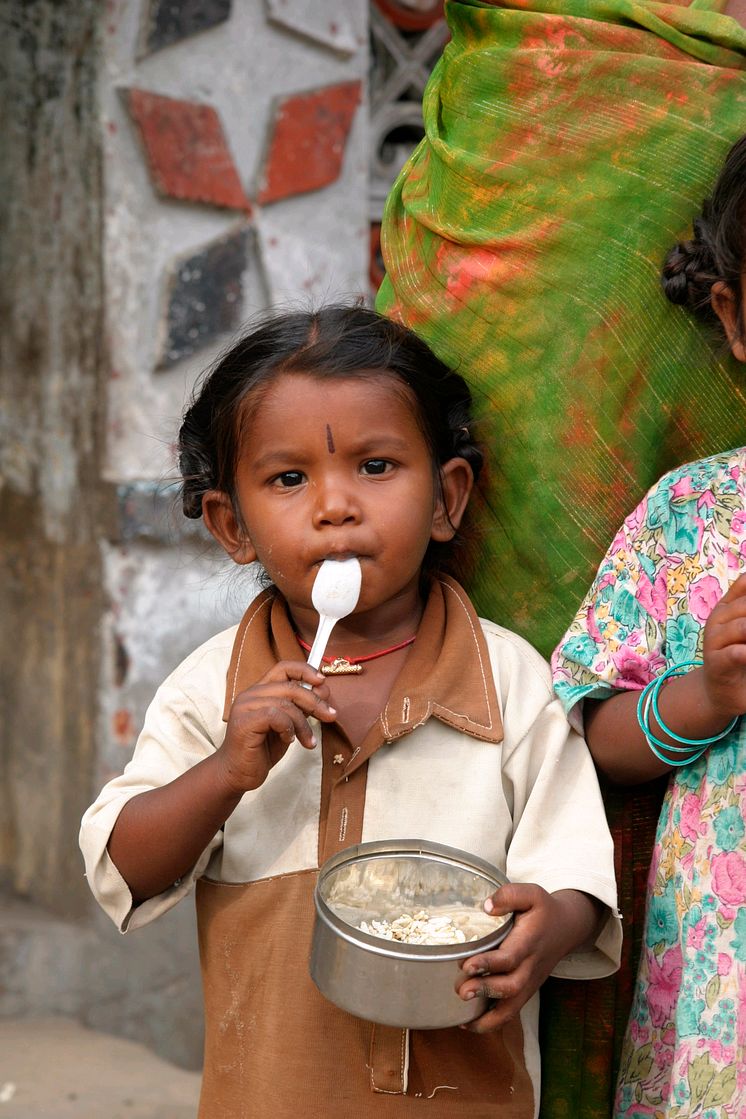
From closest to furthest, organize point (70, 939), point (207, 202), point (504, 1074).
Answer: point (504, 1074)
point (207, 202)
point (70, 939)

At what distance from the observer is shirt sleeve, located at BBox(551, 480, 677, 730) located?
1663mm

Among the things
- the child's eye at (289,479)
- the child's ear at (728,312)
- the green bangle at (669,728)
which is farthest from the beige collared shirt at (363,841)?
the child's ear at (728,312)

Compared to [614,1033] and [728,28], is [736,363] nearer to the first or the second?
[728,28]

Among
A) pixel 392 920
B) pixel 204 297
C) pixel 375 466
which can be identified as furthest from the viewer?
pixel 204 297

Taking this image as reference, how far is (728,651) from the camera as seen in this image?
58.5 inches

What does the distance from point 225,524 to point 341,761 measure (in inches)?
14.8

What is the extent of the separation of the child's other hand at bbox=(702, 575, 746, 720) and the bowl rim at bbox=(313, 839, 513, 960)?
1.05ft

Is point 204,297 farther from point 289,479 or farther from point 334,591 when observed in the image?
point 334,591

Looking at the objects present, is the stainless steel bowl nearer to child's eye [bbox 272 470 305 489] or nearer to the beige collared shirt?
the beige collared shirt

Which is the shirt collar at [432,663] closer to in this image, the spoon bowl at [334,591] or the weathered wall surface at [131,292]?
the spoon bowl at [334,591]

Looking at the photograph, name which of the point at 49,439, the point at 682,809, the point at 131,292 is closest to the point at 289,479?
the point at 682,809

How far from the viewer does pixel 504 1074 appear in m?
1.57

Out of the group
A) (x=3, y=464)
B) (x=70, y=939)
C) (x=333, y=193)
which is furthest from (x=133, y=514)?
(x=70, y=939)

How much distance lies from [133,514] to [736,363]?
1.86 metres
